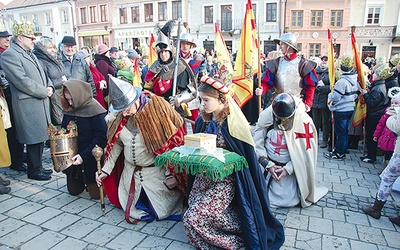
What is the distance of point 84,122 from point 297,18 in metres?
26.7

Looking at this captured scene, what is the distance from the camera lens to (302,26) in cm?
2655

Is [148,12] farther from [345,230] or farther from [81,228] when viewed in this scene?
[345,230]

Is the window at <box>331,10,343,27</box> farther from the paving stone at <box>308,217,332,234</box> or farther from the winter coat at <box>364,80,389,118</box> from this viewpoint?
the paving stone at <box>308,217,332,234</box>

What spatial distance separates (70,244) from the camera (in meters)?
3.01

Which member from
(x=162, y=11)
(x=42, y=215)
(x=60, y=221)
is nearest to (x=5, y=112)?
(x=42, y=215)

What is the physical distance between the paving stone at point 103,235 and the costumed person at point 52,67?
2673 mm

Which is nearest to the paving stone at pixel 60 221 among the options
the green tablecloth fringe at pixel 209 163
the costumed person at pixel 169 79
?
the green tablecloth fringe at pixel 209 163

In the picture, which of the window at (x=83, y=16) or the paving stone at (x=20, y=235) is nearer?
the paving stone at (x=20, y=235)

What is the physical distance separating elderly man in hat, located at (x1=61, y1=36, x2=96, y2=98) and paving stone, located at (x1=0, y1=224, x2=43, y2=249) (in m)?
3.18

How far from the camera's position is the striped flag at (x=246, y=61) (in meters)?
4.64

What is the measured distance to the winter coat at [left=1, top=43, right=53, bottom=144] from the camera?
4.15 m

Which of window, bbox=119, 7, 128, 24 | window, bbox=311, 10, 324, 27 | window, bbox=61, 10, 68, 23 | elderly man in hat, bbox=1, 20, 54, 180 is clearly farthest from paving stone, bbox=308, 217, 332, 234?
window, bbox=61, 10, 68, 23

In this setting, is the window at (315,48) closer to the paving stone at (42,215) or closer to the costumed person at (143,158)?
the costumed person at (143,158)

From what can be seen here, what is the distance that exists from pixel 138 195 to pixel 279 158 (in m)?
1.75
